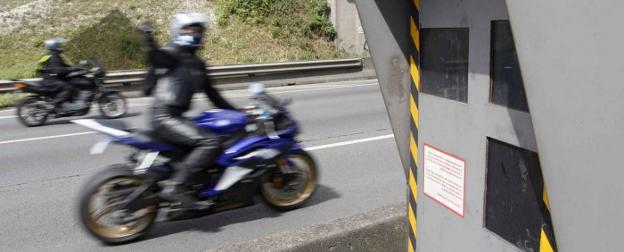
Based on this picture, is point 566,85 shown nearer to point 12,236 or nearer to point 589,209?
point 589,209

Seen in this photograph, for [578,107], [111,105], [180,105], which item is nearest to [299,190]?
[180,105]

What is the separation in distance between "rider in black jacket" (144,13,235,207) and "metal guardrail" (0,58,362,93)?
31.3ft

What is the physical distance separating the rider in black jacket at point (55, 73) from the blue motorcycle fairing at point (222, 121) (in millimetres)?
6698

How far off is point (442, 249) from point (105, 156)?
6.36 m

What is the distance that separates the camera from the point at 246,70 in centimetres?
1691

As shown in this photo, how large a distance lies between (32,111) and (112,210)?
6.73 metres

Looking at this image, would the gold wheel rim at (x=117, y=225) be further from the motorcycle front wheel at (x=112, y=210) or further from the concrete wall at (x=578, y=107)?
the concrete wall at (x=578, y=107)

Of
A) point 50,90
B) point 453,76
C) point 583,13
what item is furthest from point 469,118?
point 50,90

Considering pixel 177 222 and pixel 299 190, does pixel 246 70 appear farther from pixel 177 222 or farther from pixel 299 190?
pixel 177 222

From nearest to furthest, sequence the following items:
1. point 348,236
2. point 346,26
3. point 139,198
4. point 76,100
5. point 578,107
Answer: point 578,107
point 348,236
point 139,198
point 76,100
point 346,26

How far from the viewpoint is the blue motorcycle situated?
4.81 m

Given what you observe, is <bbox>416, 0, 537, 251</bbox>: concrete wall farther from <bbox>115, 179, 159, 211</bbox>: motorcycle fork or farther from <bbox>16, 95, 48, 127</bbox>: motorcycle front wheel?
<bbox>16, 95, 48, 127</bbox>: motorcycle front wheel

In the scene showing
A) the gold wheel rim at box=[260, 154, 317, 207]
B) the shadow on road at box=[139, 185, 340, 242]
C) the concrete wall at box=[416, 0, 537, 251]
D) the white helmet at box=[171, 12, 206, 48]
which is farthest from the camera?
the gold wheel rim at box=[260, 154, 317, 207]

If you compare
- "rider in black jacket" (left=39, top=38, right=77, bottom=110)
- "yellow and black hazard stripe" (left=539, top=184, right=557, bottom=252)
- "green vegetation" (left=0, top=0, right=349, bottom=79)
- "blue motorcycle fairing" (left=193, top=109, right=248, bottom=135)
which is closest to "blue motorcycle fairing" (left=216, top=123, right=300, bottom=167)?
"blue motorcycle fairing" (left=193, top=109, right=248, bottom=135)
